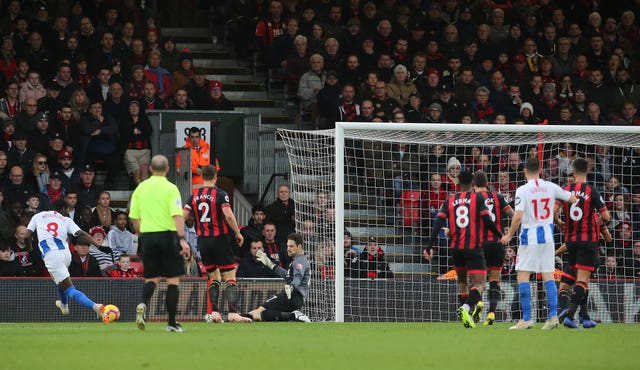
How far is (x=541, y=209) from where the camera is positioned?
45.8 feet

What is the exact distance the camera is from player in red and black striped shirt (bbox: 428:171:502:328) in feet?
48.0

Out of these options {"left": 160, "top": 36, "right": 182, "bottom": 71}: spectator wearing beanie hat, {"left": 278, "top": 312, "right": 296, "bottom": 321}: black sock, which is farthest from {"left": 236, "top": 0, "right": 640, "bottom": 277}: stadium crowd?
{"left": 278, "top": 312, "right": 296, "bottom": 321}: black sock

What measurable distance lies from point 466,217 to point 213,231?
3.12 m

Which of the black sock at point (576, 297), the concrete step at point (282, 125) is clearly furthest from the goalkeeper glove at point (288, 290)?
the concrete step at point (282, 125)

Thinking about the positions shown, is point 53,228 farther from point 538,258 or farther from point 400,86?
point 400,86

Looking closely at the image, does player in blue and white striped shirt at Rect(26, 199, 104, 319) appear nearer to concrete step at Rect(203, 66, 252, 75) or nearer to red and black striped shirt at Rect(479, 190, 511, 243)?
red and black striped shirt at Rect(479, 190, 511, 243)

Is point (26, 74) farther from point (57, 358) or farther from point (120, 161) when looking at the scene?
point (57, 358)

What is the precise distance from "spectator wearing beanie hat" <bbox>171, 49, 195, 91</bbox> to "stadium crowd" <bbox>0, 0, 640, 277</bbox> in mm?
25

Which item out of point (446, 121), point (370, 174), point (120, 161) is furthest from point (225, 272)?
point (446, 121)

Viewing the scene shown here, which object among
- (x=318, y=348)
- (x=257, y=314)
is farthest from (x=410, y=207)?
(x=318, y=348)

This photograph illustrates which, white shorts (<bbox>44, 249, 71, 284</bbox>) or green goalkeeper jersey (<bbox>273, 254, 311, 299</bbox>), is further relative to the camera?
green goalkeeper jersey (<bbox>273, 254, 311, 299</bbox>)

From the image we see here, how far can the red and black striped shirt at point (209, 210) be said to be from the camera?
49.8ft

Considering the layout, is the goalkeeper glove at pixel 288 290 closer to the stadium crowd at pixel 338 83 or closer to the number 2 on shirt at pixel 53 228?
the stadium crowd at pixel 338 83

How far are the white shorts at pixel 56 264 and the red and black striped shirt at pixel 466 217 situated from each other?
16.0 ft
